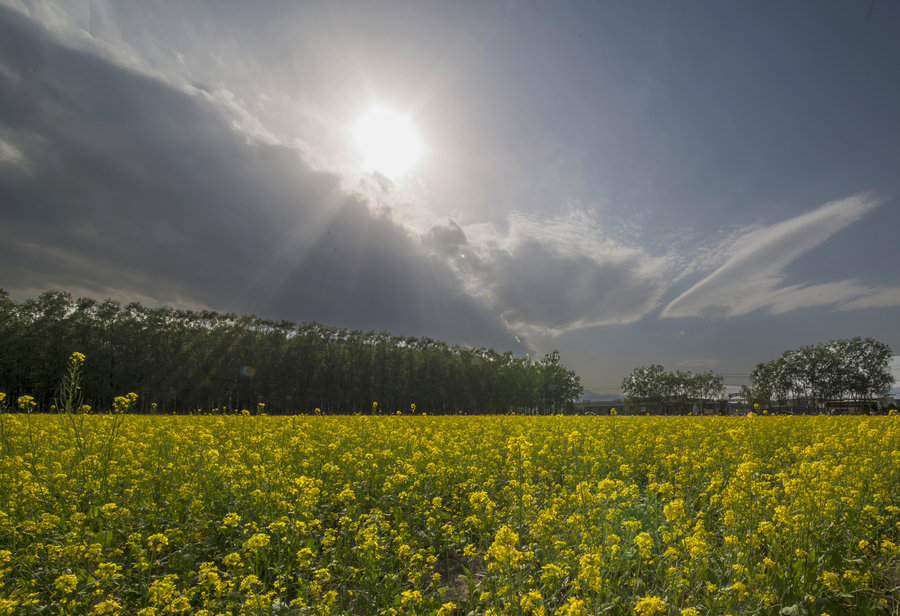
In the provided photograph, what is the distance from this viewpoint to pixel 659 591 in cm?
486

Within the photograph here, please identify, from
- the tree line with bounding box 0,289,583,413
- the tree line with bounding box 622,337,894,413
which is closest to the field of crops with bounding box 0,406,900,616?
the tree line with bounding box 0,289,583,413

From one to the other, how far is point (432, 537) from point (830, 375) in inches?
4866

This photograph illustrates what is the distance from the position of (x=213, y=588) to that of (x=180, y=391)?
75698 mm

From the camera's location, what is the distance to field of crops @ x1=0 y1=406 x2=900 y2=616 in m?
4.13

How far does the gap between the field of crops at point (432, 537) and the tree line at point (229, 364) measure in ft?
169

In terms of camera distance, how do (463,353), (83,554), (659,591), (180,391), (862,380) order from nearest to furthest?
(83,554) < (659,591) < (180,391) < (862,380) < (463,353)

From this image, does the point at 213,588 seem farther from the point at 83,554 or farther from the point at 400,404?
the point at 400,404

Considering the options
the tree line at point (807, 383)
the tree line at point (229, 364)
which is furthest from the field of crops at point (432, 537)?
the tree line at point (807, 383)

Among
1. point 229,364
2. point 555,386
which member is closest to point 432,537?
point 229,364

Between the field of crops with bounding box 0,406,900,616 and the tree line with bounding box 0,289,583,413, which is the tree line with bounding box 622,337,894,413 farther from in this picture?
the field of crops with bounding box 0,406,900,616

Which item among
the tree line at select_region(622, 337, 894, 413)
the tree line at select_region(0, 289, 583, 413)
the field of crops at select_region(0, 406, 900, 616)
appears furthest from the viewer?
the tree line at select_region(622, 337, 894, 413)

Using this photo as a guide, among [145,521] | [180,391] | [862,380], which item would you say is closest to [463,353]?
[180,391]

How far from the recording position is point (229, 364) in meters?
71.0

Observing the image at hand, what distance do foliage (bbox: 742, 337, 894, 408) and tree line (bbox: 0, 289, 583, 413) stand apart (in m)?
61.1
